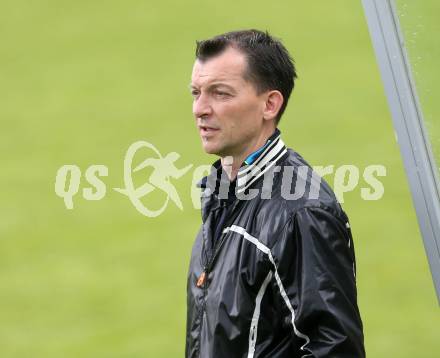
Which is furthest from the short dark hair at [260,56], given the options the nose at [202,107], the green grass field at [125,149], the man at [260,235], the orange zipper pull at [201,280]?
the green grass field at [125,149]

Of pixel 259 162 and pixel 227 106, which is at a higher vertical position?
pixel 227 106

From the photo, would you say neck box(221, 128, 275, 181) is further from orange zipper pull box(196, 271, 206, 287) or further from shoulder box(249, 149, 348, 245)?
orange zipper pull box(196, 271, 206, 287)

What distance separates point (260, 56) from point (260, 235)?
56 cm

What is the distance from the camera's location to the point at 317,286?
9.43ft

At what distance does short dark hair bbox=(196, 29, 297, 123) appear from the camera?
3.21 m

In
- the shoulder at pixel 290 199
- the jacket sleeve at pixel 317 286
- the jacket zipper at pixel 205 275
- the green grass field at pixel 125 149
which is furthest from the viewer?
the green grass field at pixel 125 149

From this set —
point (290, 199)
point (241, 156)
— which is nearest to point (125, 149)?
point (241, 156)

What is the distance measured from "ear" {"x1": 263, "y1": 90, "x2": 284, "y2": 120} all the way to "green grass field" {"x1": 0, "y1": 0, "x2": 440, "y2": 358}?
377 centimetres

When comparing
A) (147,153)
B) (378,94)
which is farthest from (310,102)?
(147,153)

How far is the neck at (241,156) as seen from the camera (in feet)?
10.6

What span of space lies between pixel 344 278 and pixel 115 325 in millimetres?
4484

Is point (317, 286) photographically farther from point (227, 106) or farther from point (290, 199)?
point (227, 106)

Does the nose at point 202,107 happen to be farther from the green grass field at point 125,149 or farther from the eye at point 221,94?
the green grass field at point 125,149

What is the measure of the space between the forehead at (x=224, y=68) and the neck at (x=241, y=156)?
18cm
